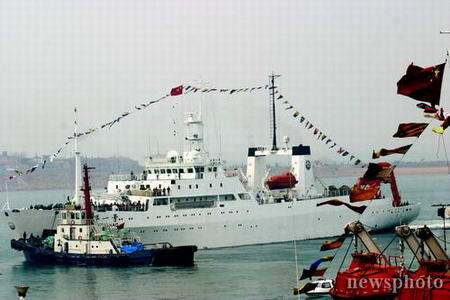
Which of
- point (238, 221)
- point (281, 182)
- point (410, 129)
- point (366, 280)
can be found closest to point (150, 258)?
point (238, 221)

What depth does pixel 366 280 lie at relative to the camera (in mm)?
32594

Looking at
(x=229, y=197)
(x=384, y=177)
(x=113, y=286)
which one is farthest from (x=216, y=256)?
(x=384, y=177)

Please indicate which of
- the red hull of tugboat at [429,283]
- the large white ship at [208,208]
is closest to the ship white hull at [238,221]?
the large white ship at [208,208]

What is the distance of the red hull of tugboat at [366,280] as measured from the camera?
32.0 m

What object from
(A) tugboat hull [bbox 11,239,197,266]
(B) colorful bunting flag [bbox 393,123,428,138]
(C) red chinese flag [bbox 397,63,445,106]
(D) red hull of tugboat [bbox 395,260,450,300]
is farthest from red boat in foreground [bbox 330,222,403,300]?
(A) tugboat hull [bbox 11,239,197,266]

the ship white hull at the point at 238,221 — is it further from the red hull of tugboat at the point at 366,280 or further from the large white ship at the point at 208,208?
the red hull of tugboat at the point at 366,280

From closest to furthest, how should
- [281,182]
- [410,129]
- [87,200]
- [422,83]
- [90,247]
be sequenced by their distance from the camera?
[422,83], [410,129], [90,247], [87,200], [281,182]

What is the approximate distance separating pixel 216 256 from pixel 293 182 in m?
12.4

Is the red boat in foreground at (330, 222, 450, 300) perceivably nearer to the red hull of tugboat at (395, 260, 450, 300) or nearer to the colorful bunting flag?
the red hull of tugboat at (395, 260, 450, 300)

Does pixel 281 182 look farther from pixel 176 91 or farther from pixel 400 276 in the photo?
pixel 400 276

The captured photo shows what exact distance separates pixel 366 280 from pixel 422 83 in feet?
29.4

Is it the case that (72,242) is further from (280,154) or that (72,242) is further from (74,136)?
(280,154)

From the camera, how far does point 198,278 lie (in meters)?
47.0

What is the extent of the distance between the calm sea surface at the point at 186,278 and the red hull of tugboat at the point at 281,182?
769 centimetres
